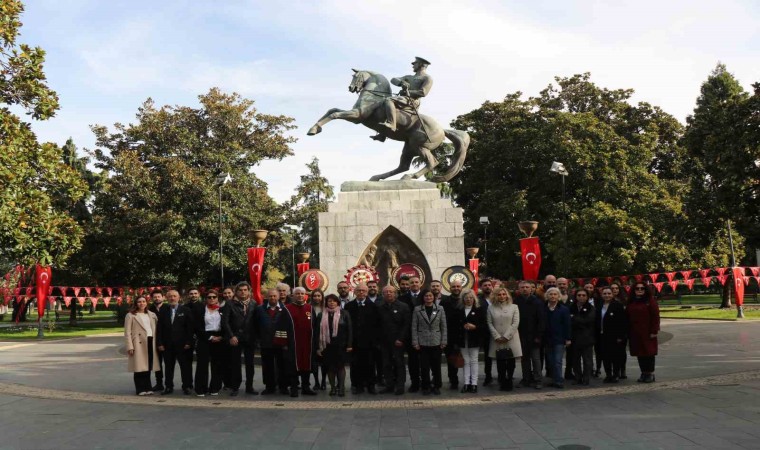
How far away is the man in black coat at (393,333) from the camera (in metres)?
9.06

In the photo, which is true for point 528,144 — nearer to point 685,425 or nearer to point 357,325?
point 357,325

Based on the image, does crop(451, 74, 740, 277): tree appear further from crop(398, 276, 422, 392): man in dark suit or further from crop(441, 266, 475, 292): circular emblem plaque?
crop(398, 276, 422, 392): man in dark suit

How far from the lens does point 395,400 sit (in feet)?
28.1

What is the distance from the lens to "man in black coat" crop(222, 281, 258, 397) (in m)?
9.27

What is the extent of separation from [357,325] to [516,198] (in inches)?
926

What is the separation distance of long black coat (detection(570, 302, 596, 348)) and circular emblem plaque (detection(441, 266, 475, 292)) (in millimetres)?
3735

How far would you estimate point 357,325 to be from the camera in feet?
30.4

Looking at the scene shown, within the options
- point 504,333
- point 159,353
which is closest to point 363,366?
point 504,333

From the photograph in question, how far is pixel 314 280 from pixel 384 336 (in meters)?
4.75

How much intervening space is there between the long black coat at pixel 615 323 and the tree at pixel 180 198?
73.7ft

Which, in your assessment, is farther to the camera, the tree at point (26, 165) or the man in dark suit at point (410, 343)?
the tree at point (26, 165)

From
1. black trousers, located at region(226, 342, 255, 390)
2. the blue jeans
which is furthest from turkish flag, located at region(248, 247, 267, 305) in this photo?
the blue jeans

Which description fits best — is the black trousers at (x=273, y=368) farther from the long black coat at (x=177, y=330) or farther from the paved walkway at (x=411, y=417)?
the long black coat at (x=177, y=330)

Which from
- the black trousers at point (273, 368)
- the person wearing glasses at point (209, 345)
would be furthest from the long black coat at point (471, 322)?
the person wearing glasses at point (209, 345)
